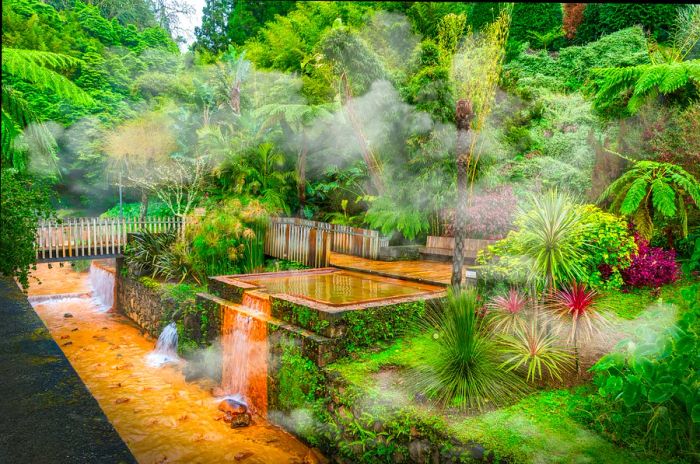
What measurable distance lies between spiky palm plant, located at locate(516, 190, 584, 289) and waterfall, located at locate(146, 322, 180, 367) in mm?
7278

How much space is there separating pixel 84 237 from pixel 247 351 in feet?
25.4

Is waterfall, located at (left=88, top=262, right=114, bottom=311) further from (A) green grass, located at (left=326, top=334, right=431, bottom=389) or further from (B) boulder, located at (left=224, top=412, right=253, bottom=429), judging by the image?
(A) green grass, located at (left=326, top=334, right=431, bottom=389)

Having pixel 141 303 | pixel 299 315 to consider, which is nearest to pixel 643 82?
pixel 299 315

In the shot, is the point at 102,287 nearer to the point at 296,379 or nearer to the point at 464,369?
the point at 296,379

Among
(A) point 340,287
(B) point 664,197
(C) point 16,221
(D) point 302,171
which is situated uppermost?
(D) point 302,171

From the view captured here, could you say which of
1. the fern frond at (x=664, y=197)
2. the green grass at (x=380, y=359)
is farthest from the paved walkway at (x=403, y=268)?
the fern frond at (x=664, y=197)

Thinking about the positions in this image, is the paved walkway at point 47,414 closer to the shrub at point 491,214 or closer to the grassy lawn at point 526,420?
the grassy lawn at point 526,420

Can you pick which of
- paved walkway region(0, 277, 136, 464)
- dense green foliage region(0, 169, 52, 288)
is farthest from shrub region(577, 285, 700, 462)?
dense green foliage region(0, 169, 52, 288)

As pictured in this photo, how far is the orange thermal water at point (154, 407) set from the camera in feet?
19.9

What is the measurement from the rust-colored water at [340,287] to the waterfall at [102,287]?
7.27 metres

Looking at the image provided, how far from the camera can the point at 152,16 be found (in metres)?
2.66

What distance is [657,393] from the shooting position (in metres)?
2.95

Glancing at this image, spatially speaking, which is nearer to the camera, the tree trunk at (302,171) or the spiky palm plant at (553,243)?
the spiky palm plant at (553,243)

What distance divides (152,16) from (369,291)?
5863 mm
